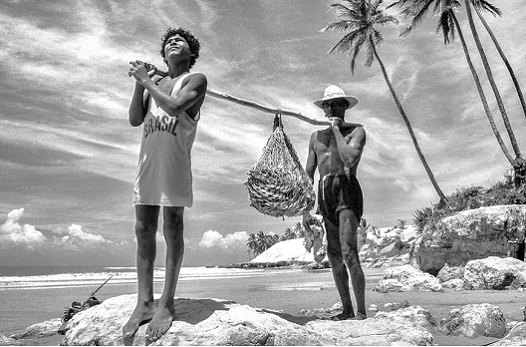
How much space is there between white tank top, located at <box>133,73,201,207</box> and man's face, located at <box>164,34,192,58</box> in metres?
0.43

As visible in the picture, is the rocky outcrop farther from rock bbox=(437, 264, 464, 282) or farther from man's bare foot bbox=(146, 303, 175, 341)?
man's bare foot bbox=(146, 303, 175, 341)

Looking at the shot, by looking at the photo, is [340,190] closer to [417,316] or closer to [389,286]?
[417,316]

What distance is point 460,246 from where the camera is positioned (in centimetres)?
1631

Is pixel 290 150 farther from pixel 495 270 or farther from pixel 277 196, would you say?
pixel 495 270

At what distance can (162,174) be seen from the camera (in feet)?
11.4

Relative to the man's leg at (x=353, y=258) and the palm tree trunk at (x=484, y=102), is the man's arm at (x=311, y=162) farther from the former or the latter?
the palm tree trunk at (x=484, y=102)

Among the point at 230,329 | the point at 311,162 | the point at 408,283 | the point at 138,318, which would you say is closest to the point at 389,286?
Result: the point at 408,283

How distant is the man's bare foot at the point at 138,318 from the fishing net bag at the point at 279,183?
1.65m

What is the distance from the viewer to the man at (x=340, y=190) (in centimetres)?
464

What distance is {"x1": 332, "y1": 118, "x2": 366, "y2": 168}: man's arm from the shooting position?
4645 mm

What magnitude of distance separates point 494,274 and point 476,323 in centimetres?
723

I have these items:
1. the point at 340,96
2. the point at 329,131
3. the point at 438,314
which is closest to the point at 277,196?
the point at 329,131

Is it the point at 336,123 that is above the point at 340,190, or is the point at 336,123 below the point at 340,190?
above

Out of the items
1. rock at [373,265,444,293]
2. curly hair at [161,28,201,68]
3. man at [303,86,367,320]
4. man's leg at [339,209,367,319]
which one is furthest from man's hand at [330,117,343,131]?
rock at [373,265,444,293]
